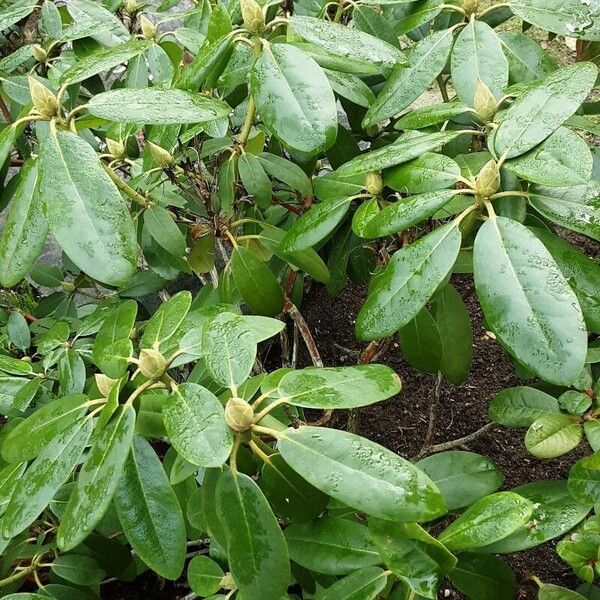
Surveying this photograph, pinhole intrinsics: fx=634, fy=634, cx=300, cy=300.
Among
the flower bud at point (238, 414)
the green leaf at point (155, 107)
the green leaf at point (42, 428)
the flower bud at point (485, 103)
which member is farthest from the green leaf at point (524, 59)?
the green leaf at point (42, 428)

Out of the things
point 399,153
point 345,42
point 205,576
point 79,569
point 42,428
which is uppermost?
point 345,42

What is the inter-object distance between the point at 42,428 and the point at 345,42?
0.69 metres

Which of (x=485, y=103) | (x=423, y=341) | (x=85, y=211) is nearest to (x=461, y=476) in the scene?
(x=423, y=341)

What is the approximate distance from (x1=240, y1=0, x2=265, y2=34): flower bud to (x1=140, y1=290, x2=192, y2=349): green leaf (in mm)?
411

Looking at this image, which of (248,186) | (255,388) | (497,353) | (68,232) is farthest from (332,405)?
(497,353)

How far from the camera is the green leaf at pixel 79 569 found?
1.22m

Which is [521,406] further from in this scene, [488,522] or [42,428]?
[42,428]

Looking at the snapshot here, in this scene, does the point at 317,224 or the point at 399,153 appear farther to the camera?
the point at 317,224

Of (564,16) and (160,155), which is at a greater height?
(564,16)

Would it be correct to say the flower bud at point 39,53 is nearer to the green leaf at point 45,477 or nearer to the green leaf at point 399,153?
the green leaf at point 399,153

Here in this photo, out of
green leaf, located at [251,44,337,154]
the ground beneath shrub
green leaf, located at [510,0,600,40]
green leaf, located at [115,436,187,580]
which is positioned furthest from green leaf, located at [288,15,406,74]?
the ground beneath shrub

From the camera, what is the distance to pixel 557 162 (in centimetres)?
76

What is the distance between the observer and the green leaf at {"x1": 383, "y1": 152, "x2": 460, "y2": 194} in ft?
→ 2.77

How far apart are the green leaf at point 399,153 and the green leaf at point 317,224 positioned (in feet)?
0.28
